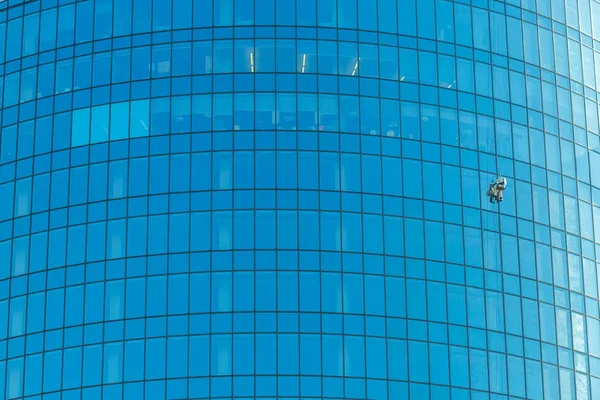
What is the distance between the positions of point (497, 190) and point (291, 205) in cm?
1220

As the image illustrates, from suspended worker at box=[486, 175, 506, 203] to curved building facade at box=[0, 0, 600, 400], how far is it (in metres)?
0.66

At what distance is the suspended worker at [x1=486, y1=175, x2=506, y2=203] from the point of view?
311 feet

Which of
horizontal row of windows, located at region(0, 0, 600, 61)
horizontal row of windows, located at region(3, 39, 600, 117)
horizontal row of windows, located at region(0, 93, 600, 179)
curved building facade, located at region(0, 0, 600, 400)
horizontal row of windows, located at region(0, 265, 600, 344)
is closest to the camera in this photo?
curved building facade, located at region(0, 0, 600, 400)

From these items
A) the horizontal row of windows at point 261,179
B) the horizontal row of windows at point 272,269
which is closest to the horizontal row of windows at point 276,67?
the horizontal row of windows at point 261,179

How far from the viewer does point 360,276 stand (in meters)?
91.7

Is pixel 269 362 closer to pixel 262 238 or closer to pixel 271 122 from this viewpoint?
pixel 262 238

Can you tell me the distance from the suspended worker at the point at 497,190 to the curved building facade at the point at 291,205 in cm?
66

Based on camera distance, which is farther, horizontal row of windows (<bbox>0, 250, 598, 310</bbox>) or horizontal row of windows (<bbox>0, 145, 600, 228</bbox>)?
horizontal row of windows (<bbox>0, 145, 600, 228</bbox>)

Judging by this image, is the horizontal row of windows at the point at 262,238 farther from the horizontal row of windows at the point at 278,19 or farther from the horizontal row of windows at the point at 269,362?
the horizontal row of windows at the point at 278,19

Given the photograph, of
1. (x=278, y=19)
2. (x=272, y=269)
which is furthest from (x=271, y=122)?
(x=272, y=269)

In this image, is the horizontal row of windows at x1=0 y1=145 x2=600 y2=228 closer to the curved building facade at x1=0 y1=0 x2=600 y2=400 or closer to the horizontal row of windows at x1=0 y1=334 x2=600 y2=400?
the curved building facade at x1=0 y1=0 x2=600 y2=400

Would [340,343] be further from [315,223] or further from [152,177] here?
[152,177]

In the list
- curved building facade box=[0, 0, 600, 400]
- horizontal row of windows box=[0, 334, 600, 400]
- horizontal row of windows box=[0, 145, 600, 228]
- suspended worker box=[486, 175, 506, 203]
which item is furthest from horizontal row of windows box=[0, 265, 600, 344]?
suspended worker box=[486, 175, 506, 203]

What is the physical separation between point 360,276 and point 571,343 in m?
13.8
